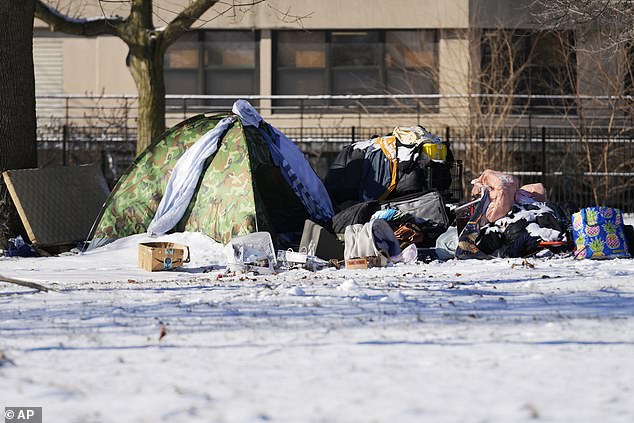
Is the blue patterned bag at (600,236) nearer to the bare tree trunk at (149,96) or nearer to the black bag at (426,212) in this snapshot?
the black bag at (426,212)

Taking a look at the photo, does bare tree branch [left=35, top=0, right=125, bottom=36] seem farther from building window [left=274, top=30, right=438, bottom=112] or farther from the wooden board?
building window [left=274, top=30, right=438, bottom=112]

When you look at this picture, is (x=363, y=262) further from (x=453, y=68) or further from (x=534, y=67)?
(x=534, y=67)

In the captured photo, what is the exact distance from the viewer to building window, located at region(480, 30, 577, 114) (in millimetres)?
21859

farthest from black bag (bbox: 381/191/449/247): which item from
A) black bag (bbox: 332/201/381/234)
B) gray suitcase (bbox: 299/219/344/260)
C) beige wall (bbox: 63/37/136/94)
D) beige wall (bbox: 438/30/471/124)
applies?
beige wall (bbox: 63/37/136/94)

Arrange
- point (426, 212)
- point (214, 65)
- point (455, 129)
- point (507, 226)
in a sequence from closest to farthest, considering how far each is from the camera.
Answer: point (507, 226)
point (426, 212)
point (455, 129)
point (214, 65)

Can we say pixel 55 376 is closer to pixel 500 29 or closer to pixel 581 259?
pixel 581 259

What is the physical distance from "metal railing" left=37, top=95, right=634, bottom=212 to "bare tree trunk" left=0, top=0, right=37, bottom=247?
6.76 meters

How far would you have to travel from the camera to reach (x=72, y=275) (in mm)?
10078

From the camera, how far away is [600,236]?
10414 millimetres

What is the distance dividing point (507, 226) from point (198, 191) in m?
3.63

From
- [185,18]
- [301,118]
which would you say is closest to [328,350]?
[185,18]

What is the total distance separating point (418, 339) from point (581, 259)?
505cm

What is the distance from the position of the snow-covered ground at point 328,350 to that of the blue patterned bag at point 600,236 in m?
1.62

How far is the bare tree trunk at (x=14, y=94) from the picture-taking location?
12766 millimetres
